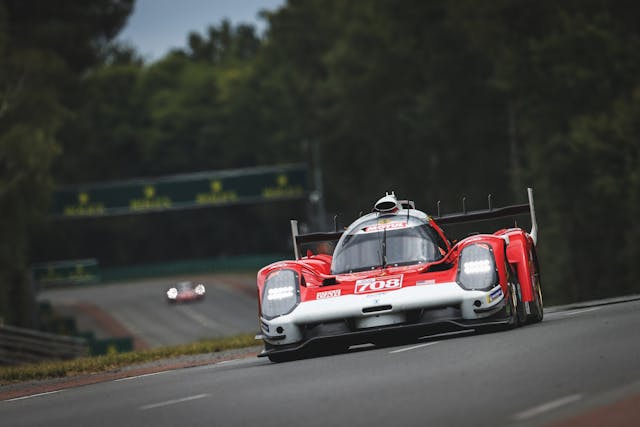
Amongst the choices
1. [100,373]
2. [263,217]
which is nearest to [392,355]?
[100,373]

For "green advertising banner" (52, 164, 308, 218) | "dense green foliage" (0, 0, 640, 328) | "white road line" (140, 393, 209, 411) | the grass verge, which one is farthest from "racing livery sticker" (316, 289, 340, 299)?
"green advertising banner" (52, 164, 308, 218)

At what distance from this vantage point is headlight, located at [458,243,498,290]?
47.1 ft

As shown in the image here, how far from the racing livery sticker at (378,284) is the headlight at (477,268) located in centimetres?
61

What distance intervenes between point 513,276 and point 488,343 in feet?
6.98

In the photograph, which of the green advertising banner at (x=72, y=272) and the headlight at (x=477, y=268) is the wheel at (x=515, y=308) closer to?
the headlight at (x=477, y=268)

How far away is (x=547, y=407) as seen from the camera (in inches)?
357

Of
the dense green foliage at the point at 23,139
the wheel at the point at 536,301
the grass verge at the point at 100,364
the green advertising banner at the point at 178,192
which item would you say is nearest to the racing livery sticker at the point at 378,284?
the wheel at the point at 536,301

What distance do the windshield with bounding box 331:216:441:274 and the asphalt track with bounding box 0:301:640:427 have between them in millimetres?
1129

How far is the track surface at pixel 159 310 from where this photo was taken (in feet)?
209

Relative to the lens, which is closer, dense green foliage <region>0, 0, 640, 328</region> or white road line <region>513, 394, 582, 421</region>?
white road line <region>513, 394, 582, 421</region>

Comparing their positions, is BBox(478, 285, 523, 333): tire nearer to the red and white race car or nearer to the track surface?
the red and white race car

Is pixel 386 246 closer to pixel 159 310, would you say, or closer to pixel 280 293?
pixel 280 293

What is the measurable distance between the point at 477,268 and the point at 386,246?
5.15 feet

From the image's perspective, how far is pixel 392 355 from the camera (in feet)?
44.3
